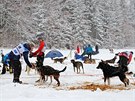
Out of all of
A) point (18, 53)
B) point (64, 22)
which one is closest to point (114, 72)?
point (18, 53)

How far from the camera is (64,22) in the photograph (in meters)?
51.3

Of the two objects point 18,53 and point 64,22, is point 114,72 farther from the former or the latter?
point 64,22

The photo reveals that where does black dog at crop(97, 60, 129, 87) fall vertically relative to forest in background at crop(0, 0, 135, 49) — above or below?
below

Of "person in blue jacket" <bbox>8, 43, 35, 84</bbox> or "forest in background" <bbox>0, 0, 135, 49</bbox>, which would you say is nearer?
"person in blue jacket" <bbox>8, 43, 35, 84</bbox>

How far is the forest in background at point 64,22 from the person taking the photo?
1543 inches

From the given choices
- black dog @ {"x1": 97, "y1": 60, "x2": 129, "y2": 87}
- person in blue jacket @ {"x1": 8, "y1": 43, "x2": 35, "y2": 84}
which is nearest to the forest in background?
person in blue jacket @ {"x1": 8, "y1": 43, "x2": 35, "y2": 84}

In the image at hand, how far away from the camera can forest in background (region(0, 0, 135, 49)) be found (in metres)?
39.2

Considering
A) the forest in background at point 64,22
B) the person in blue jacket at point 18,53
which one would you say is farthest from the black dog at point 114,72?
the forest in background at point 64,22

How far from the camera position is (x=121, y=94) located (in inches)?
392

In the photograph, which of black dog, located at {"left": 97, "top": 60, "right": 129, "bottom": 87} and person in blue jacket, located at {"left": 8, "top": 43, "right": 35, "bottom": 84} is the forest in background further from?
black dog, located at {"left": 97, "top": 60, "right": 129, "bottom": 87}

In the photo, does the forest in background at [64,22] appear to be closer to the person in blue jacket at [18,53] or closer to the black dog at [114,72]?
the person in blue jacket at [18,53]

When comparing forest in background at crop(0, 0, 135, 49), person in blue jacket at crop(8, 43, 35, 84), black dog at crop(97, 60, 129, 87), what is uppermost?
forest in background at crop(0, 0, 135, 49)

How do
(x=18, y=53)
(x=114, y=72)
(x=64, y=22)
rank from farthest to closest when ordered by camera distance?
(x=64, y=22) < (x=114, y=72) < (x=18, y=53)

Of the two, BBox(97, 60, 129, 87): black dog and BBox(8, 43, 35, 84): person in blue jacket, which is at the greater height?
BBox(8, 43, 35, 84): person in blue jacket
